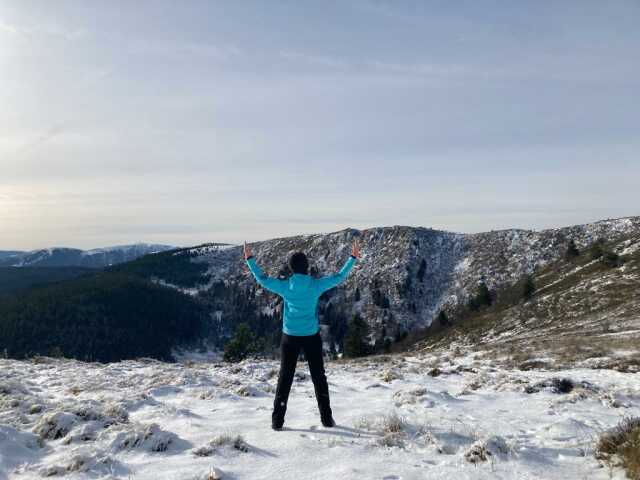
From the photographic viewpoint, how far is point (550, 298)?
47875mm

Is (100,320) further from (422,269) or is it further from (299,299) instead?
(299,299)

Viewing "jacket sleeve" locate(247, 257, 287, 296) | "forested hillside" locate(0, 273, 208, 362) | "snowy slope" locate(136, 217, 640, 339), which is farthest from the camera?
"forested hillside" locate(0, 273, 208, 362)

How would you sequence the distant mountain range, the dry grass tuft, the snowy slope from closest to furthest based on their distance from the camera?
the dry grass tuft, the distant mountain range, the snowy slope

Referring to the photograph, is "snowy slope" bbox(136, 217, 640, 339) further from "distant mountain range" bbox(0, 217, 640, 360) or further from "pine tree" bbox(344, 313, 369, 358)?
"pine tree" bbox(344, 313, 369, 358)

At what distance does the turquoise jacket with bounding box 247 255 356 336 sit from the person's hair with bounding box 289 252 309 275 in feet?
0.22

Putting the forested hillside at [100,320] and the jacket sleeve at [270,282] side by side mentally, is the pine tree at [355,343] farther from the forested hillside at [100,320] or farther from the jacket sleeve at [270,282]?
the forested hillside at [100,320]

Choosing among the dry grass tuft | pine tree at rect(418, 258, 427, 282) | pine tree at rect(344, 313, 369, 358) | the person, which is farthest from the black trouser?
pine tree at rect(418, 258, 427, 282)

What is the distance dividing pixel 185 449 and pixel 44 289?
19493cm

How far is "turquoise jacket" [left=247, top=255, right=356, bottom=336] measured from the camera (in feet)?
22.1

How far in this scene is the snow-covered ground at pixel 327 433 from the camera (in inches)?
197

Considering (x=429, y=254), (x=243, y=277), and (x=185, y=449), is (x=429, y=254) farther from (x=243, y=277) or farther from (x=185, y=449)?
(x=185, y=449)

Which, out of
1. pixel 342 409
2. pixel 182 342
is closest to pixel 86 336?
pixel 182 342

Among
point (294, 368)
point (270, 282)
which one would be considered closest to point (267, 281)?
point (270, 282)

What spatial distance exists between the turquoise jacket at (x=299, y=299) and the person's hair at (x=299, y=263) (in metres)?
0.07
